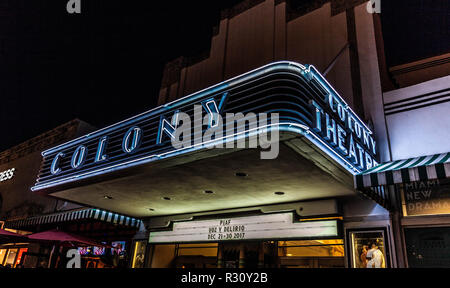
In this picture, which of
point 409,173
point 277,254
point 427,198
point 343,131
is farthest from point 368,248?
point 343,131

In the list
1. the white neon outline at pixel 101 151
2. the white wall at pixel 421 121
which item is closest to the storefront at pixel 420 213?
the white wall at pixel 421 121

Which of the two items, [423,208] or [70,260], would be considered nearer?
[423,208]

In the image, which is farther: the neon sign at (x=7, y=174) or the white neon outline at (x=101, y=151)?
the neon sign at (x=7, y=174)

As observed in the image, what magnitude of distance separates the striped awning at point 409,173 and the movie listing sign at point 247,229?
6.97 feet

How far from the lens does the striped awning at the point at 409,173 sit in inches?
220

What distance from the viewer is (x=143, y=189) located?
28.8 ft

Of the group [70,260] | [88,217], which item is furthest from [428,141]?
[70,260]

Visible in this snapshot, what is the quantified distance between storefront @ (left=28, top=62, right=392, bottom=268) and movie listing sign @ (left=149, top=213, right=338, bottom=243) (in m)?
0.03

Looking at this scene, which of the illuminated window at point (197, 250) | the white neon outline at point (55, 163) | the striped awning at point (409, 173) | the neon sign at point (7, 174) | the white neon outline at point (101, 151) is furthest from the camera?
the neon sign at point (7, 174)

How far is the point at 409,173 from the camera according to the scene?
587cm

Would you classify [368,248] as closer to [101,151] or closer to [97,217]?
[101,151]

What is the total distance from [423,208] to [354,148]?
102 inches

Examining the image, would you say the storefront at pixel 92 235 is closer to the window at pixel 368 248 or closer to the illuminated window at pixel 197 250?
the illuminated window at pixel 197 250

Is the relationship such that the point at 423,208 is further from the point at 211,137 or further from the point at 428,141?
the point at 211,137
